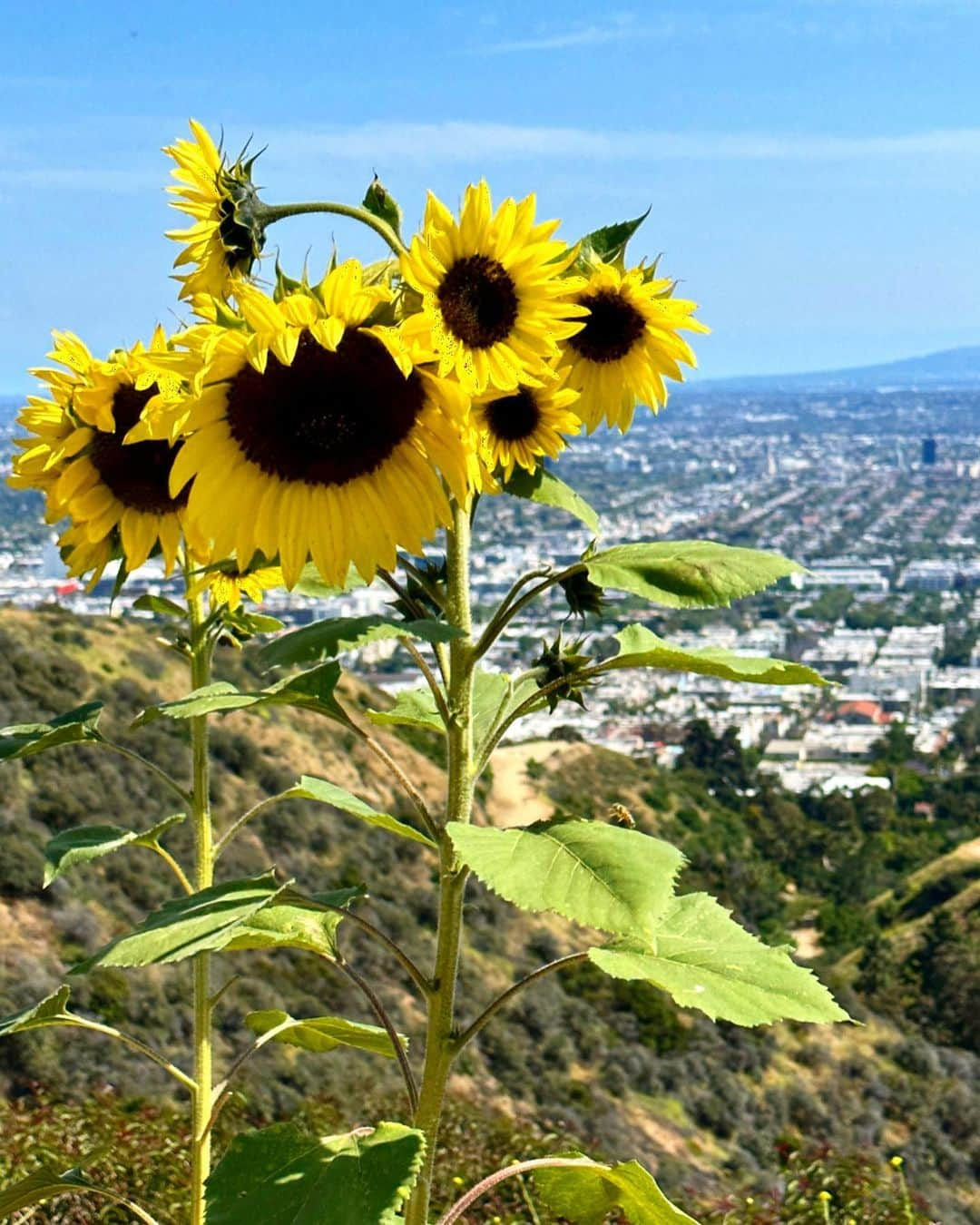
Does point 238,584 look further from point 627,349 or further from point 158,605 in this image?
point 627,349

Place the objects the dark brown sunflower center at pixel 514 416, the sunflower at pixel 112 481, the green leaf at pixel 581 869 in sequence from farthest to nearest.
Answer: the sunflower at pixel 112 481 → the dark brown sunflower center at pixel 514 416 → the green leaf at pixel 581 869

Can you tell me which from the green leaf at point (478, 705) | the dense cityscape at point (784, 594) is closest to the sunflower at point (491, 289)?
the green leaf at point (478, 705)

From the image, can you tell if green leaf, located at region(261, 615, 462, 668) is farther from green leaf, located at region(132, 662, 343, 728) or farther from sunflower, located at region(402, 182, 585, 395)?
sunflower, located at region(402, 182, 585, 395)

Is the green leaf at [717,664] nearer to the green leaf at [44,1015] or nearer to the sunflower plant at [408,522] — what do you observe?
the sunflower plant at [408,522]

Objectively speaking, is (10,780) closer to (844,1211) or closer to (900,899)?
(844,1211)

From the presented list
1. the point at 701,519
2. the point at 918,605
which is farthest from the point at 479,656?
the point at 701,519

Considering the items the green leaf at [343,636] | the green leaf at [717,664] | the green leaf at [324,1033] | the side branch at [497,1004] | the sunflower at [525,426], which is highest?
the sunflower at [525,426]
